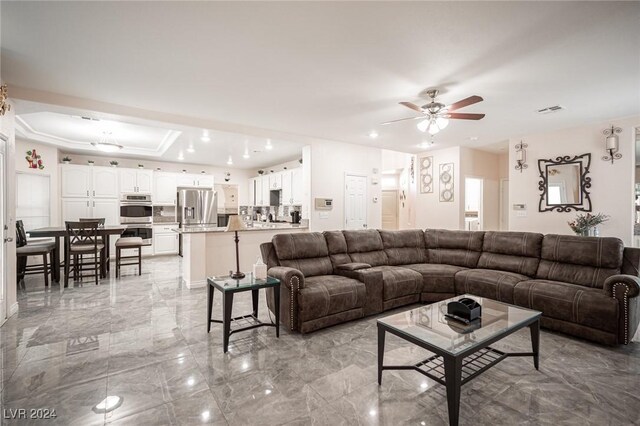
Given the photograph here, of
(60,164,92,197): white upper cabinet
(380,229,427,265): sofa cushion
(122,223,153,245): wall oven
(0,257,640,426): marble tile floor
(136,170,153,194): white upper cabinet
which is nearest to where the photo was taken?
(0,257,640,426): marble tile floor

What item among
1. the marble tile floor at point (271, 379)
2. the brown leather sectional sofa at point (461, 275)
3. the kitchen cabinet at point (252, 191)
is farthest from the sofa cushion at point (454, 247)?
the kitchen cabinet at point (252, 191)

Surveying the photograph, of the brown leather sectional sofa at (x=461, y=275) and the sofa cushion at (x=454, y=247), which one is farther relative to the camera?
the sofa cushion at (x=454, y=247)

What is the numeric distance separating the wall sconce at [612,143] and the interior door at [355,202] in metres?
4.01

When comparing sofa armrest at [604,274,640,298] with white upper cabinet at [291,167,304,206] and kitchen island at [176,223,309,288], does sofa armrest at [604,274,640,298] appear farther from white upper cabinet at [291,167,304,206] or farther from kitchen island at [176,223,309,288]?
white upper cabinet at [291,167,304,206]

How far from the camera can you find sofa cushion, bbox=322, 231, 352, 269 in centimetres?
386

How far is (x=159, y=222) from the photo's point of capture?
7.96 metres

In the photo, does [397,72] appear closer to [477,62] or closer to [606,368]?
[477,62]

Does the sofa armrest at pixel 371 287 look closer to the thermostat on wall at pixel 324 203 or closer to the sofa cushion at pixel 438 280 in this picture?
the sofa cushion at pixel 438 280

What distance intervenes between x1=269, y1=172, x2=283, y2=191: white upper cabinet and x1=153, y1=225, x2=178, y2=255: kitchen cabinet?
9.38 ft

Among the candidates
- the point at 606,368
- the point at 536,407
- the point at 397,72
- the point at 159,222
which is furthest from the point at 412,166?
the point at 159,222

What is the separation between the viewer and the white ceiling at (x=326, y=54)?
210cm

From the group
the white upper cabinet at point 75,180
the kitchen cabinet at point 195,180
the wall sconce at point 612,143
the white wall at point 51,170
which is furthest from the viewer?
the kitchen cabinet at point 195,180

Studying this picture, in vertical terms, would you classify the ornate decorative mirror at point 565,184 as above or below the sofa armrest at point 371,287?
above

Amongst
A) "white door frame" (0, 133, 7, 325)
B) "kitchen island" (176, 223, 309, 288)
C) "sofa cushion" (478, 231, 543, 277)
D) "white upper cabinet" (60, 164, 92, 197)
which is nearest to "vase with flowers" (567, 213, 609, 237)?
"sofa cushion" (478, 231, 543, 277)
